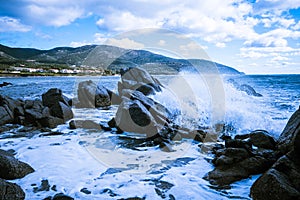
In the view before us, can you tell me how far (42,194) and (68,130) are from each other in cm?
545

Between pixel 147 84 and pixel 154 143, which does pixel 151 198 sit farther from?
pixel 147 84

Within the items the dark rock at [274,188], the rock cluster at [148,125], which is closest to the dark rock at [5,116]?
the rock cluster at [148,125]

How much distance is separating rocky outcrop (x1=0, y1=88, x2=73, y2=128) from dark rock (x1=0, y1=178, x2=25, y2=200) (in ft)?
20.3

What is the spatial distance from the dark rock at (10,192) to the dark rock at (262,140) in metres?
6.25

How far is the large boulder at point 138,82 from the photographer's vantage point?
17536mm

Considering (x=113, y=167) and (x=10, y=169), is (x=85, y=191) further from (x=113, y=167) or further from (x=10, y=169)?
(x=10, y=169)

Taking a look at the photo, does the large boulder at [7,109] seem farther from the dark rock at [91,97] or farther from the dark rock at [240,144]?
the dark rock at [240,144]

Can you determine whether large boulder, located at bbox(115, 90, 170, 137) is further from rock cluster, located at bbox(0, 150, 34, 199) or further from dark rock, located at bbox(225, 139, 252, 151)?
rock cluster, located at bbox(0, 150, 34, 199)

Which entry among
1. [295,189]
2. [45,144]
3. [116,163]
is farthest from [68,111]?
[295,189]

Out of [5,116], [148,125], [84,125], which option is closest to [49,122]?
[84,125]

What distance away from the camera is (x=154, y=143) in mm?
8031

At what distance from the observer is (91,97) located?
54.3ft

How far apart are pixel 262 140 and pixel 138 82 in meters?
12.7

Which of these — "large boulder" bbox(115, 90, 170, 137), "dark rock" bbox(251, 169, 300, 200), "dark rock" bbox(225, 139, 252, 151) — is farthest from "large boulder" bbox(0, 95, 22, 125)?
"dark rock" bbox(251, 169, 300, 200)
